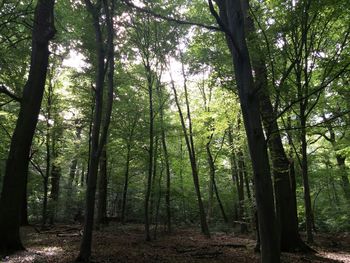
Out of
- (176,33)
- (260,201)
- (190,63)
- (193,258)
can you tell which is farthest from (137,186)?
(260,201)

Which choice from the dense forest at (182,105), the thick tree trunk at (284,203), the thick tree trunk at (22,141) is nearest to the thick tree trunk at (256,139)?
the dense forest at (182,105)

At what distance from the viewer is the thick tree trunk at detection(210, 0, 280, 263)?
10.00 ft

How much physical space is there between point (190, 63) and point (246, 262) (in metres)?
11.1

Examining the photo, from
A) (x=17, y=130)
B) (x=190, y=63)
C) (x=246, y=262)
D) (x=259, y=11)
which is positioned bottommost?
(x=246, y=262)

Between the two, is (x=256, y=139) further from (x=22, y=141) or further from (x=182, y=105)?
(x=182, y=105)

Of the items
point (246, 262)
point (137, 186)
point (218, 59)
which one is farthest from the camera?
point (137, 186)

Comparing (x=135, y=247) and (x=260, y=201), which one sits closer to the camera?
(x=260, y=201)

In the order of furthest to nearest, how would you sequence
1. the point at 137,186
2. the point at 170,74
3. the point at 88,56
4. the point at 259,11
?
1. the point at 137,186
2. the point at 170,74
3. the point at 88,56
4. the point at 259,11

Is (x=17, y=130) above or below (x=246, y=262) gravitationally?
above

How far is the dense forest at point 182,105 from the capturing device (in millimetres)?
4894

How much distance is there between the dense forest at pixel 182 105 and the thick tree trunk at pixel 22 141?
3 cm

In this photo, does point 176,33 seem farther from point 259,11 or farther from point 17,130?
point 17,130

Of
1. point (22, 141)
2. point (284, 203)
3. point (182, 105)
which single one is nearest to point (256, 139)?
point (22, 141)

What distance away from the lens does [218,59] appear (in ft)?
33.0
